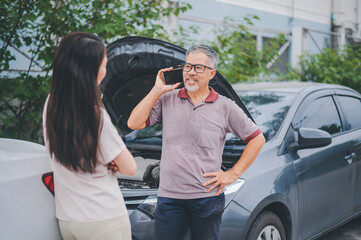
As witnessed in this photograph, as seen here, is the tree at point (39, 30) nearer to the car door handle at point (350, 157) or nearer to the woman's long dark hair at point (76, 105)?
the car door handle at point (350, 157)

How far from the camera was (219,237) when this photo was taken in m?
2.42

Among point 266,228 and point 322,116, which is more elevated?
point 322,116

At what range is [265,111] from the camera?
3.51 metres

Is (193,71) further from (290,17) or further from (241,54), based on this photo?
(290,17)

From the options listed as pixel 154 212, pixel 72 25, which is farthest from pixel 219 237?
pixel 72 25

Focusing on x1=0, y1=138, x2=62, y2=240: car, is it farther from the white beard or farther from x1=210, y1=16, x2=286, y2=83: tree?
x1=210, y1=16, x2=286, y2=83: tree

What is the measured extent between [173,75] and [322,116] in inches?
77.2

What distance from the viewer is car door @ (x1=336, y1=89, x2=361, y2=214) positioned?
382cm

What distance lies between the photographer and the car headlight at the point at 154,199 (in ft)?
8.02

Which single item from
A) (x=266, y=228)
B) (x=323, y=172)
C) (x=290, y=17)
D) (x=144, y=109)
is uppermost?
(x=290, y=17)

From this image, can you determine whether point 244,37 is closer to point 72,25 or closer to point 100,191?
point 72,25

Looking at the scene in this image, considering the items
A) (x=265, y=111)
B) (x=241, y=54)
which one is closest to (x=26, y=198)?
(x=265, y=111)

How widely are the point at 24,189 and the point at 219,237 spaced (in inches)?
49.3

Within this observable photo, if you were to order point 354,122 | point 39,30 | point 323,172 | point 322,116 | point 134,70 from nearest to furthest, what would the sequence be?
point 134,70 → point 323,172 → point 322,116 → point 354,122 → point 39,30
